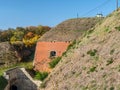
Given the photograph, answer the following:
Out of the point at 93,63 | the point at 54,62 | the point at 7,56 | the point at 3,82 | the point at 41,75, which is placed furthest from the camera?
the point at 7,56

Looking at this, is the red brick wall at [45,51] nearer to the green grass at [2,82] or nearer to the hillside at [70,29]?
the hillside at [70,29]

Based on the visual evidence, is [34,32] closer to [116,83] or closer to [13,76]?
[13,76]

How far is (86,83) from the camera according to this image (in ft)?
70.9

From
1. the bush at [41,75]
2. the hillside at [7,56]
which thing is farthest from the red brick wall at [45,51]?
the hillside at [7,56]

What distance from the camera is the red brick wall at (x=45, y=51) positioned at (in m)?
37.1

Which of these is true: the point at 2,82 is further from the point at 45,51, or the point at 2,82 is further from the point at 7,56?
the point at 7,56

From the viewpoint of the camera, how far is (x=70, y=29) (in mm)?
38844

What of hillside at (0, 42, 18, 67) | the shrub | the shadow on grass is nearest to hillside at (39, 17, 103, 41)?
hillside at (0, 42, 18, 67)

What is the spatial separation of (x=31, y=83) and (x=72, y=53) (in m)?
9.58

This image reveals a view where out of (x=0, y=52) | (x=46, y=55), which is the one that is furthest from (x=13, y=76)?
(x=0, y=52)

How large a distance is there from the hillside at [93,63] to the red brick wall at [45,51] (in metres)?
9.23

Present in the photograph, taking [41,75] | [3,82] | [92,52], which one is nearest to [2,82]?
[3,82]

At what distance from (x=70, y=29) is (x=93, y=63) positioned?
16064 millimetres

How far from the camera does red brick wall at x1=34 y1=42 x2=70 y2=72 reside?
122 feet
